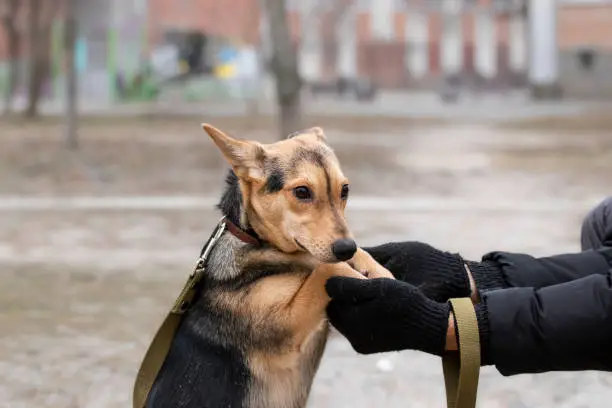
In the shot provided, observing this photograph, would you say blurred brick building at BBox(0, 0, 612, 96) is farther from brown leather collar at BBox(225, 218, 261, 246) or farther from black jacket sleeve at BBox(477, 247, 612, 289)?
brown leather collar at BBox(225, 218, 261, 246)

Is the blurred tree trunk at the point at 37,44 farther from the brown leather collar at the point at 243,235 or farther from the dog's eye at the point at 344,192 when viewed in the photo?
the dog's eye at the point at 344,192

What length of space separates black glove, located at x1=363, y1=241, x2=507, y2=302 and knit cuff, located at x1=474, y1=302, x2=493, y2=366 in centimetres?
52

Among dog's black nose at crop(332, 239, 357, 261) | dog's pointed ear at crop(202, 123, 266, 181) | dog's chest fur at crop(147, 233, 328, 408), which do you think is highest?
dog's pointed ear at crop(202, 123, 266, 181)

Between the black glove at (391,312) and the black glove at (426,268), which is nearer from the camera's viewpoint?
the black glove at (391,312)

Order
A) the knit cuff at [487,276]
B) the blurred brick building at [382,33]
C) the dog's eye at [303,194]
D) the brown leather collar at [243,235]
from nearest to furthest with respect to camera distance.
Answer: the dog's eye at [303,194] → the brown leather collar at [243,235] → the knit cuff at [487,276] → the blurred brick building at [382,33]

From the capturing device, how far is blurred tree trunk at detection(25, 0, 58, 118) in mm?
30734

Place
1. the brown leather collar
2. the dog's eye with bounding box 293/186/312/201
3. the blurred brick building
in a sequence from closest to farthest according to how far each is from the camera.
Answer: the dog's eye with bounding box 293/186/312/201 → the brown leather collar → the blurred brick building

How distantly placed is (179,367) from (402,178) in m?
12.3

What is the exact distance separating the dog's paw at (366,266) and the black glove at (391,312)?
0.27m

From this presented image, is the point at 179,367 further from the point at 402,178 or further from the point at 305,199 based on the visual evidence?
the point at 402,178

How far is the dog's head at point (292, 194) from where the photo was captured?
3607 millimetres

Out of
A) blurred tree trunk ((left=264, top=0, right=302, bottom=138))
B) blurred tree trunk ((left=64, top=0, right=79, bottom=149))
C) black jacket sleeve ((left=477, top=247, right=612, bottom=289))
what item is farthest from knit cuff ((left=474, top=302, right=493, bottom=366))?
blurred tree trunk ((left=64, top=0, right=79, bottom=149))

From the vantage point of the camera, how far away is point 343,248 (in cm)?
352

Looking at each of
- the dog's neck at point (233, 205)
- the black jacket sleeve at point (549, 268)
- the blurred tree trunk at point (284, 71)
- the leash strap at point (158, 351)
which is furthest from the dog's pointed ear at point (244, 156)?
the blurred tree trunk at point (284, 71)
